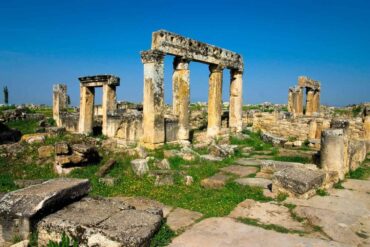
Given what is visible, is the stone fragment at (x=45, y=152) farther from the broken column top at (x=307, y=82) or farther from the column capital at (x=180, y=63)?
the broken column top at (x=307, y=82)

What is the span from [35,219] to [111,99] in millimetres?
12242

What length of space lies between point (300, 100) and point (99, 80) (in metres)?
17.7

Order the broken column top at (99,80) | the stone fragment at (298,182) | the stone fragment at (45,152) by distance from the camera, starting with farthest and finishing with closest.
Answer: the broken column top at (99,80) < the stone fragment at (45,152) < the stone fragment at (298,182)

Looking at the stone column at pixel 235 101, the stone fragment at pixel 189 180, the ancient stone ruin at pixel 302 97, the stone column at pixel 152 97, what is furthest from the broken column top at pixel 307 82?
the stone fragment at pixel 189 180

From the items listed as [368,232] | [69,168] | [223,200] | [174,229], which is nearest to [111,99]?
[69,168]

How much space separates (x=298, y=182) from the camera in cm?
625

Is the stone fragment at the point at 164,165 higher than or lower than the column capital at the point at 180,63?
lower

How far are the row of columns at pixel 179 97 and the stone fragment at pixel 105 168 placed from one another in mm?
2959

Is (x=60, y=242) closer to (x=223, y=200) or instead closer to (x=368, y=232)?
(x=223, y=200)

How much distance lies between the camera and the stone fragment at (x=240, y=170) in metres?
8.37

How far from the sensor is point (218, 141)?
44.7 feet

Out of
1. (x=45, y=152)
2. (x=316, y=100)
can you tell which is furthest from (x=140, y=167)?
(x=316, y=100)

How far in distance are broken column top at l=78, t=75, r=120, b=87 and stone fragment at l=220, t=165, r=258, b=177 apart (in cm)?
910

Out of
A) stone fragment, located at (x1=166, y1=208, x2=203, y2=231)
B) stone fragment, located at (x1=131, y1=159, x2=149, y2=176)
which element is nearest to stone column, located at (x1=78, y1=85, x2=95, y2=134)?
stone fragment, located at (x1=131, y1=159, x2=149, y2=176)
